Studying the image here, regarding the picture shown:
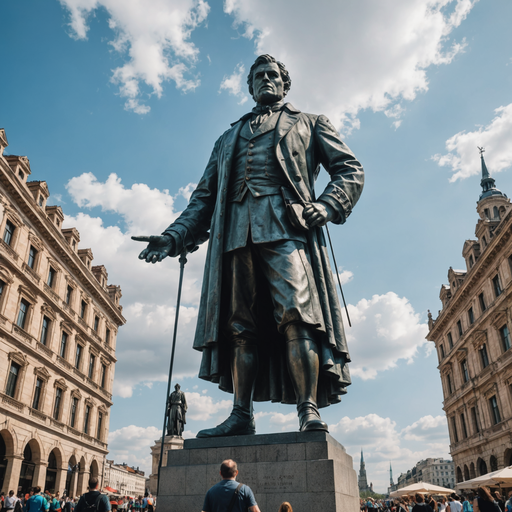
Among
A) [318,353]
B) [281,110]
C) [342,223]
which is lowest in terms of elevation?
[318,353]

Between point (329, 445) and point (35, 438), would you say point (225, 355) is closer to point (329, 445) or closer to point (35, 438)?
point (329, 445)

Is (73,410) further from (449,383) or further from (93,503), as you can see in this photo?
(449,383)

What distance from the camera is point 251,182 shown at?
430cm

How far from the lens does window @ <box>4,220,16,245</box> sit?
2478 cm

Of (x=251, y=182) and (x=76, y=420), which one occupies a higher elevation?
(x=76, y=420)

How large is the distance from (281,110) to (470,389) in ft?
122

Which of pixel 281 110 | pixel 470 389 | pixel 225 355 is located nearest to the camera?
pixel 225 355

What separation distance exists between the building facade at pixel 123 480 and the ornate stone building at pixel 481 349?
45577mm

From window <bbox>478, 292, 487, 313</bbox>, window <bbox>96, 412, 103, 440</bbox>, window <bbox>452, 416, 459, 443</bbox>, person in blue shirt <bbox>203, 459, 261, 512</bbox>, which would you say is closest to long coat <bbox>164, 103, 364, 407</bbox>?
person in blue shirt <bbox>203, 459, 261, 512</bbox>

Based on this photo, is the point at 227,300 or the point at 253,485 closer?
the point at 253,485

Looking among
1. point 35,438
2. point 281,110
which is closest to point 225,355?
point 281,110

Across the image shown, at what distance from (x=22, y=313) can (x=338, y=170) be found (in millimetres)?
26012

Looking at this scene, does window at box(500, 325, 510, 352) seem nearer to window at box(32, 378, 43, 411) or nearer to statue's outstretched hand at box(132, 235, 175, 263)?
window at box(32, 378, 43, 411)

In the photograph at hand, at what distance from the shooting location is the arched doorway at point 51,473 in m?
28.8
